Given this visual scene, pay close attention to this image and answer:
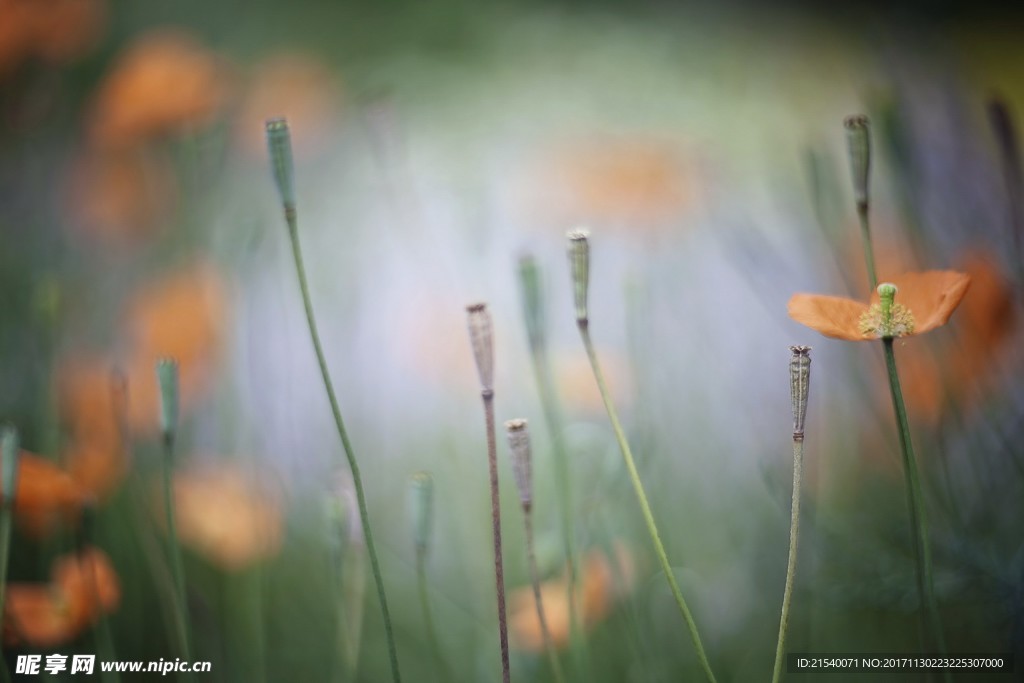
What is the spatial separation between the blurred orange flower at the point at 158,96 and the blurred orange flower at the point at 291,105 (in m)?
0.11

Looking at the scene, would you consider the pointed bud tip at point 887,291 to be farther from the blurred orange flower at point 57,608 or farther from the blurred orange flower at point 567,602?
the blurred orange flower at point 57,608

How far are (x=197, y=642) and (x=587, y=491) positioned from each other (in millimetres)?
279

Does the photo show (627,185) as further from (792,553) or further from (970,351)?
(792,553)

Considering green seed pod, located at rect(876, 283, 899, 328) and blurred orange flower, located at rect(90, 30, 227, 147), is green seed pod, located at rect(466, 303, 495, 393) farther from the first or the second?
blurred orange flower, located at rect(90, 30, 227, 147)

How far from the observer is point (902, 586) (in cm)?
52

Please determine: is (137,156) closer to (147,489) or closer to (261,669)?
(147,489)

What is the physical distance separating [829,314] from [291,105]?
838 millimetres

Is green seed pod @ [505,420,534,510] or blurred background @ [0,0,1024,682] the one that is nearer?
green seed pod @ [505,420,534,510]

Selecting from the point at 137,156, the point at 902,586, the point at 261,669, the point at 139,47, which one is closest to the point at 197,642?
the point at 261,669

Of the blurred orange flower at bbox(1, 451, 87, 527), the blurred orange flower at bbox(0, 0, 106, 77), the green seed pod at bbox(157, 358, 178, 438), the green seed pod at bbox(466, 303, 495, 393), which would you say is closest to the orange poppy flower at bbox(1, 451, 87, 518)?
the blurred orange flower at bbox(1, 451, 87, 527)

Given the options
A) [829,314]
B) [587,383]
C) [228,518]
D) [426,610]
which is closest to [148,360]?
[228,518]

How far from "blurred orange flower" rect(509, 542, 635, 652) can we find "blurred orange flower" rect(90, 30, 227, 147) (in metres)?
0.50

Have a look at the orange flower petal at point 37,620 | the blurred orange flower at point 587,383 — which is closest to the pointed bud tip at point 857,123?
the blurred orange flower at point 587,383

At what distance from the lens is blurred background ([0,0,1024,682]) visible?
1.72 feet
